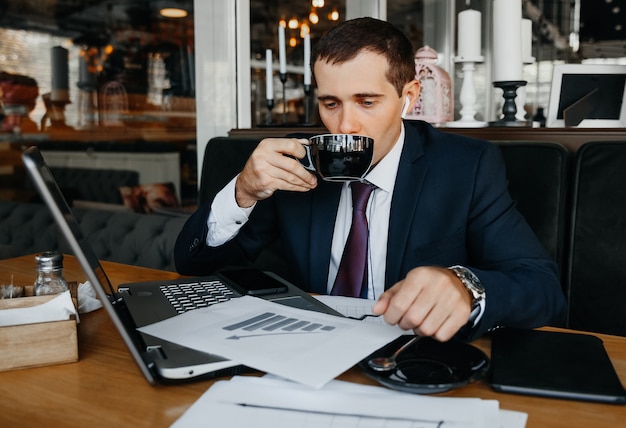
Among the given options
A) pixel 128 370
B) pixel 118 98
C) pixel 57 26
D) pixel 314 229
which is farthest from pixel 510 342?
pixel 57 26

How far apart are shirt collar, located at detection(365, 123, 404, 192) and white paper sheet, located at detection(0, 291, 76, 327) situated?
2.55ft

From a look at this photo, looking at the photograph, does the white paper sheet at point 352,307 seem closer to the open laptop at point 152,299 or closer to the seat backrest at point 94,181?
the open laptop at point 152,299

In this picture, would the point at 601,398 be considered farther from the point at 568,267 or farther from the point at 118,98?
the point at 118,98

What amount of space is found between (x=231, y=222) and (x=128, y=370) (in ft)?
2.12

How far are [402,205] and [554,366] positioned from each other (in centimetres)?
66

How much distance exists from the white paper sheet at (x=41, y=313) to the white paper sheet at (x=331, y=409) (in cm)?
30

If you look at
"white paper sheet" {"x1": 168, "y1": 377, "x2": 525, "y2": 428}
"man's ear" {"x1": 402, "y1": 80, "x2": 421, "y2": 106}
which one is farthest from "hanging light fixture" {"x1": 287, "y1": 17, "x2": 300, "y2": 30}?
"white paper sheet" {"x1": 168, "y1": 377, "x2": 525, "y2": 428}

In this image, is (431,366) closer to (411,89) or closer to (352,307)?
(352,307)

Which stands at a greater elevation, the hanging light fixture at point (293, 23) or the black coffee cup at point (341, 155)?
the hanging light fixture at point (293, 23)

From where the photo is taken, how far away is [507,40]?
5.90ft

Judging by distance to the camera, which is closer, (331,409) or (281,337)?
(331,409)

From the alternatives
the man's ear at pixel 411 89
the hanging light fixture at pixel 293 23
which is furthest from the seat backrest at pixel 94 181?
the man's ear at pixel 411 89

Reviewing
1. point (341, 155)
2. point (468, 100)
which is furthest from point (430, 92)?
point (341, 155)

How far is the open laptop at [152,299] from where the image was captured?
0.63 m
